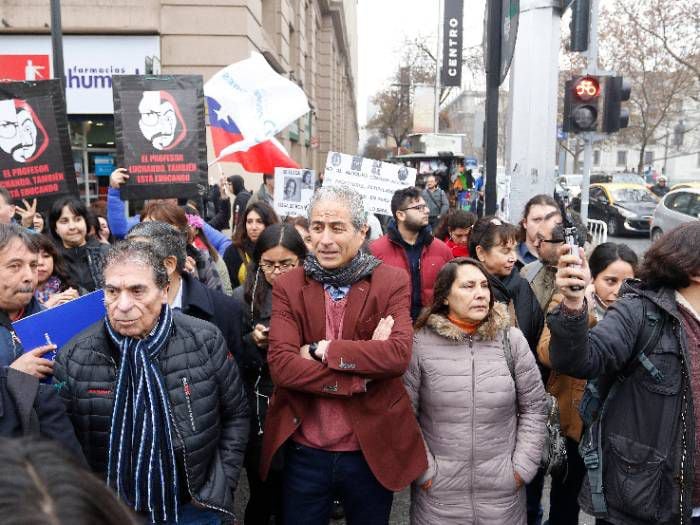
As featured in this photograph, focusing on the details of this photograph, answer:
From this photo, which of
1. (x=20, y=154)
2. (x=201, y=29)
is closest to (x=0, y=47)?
(x=201, y=29)

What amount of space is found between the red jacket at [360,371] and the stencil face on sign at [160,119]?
2.61 m

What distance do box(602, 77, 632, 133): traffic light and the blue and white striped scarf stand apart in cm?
624

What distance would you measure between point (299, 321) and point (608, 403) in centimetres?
127

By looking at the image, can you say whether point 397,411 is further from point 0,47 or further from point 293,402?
point 0,47

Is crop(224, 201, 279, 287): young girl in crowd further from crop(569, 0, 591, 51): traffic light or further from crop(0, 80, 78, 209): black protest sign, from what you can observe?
crop(569, 0, 591, 51): traffic light

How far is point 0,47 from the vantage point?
Result: 12.1 meters

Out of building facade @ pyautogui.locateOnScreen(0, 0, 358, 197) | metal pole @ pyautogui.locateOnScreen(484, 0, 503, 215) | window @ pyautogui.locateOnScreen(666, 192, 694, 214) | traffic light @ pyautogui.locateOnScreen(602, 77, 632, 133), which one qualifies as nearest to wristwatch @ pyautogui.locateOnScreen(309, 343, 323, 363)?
metal pole @ pyautogui.locateOnScreen(484, 0, 503, 215)

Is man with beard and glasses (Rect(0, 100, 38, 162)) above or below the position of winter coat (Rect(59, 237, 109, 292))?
above

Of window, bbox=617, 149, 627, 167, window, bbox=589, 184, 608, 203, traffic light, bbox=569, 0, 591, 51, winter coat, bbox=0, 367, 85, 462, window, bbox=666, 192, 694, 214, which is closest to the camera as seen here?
winter coat, bbox=0, 367, 85, 462

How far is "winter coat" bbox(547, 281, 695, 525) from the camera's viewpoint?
239 cm

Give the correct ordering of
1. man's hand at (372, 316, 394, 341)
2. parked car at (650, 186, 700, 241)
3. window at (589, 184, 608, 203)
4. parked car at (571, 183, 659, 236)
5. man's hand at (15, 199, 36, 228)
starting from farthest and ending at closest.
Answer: window at (589, 184, 608, 203) < parked car at (571, 183, 659, 236) < parked car at (650, 186, 700, 241) < man's hand at (15, 199, 36, 228) < man's hand at (372, 316, 394, 341)

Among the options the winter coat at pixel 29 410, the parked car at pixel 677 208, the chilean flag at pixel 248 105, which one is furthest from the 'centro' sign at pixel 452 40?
the winter coat at pixel 29 410

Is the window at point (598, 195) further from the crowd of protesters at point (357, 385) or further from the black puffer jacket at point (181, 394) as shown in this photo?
the black puffer jacket at point (181, 394)

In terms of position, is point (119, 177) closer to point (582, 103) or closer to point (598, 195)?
point (582, 103)
